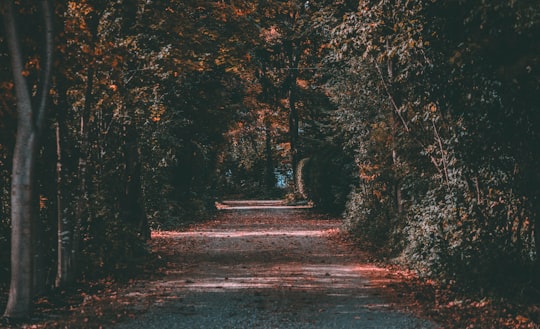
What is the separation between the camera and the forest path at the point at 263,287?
9.72 meters

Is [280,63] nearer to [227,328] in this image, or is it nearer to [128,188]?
[128,188]

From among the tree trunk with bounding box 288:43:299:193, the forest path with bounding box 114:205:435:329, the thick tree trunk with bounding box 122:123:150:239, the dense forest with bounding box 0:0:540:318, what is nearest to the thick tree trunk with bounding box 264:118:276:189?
the tree trunk with bounding box 288:43:299:193

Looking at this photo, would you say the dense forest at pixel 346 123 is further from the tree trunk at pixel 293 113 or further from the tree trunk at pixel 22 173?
the tree trunk at pixel 293 113

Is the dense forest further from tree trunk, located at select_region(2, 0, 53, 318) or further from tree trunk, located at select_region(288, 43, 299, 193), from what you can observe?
tree trunk, located at select_region(288, 43, 299, 193)

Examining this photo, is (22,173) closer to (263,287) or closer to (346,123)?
(263,287)

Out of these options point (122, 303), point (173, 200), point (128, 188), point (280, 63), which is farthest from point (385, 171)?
point (280, 63)

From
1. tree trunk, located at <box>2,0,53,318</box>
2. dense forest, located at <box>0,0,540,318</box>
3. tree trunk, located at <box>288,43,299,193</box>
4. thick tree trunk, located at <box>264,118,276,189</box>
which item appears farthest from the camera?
thick tree trunk, located at <box>264,118,276,189</box>

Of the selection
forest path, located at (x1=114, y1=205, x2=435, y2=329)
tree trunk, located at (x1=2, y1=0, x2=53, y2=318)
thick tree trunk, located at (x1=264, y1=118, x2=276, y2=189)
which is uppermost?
thick tree trunk, located at (x1=264, y1=118, x2=276, y2=189)

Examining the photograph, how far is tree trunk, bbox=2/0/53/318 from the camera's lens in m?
9.52

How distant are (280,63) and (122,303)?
3834 cm

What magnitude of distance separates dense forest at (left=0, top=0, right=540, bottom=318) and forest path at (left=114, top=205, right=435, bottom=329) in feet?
4.43

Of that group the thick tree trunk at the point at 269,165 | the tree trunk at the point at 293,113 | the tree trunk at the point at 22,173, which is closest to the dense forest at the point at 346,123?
the tree trunk at the point at 22,173

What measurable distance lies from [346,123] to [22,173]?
1417 cm

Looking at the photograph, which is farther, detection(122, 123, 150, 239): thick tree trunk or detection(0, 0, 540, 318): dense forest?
detection(122, 123, 150, 239): thick tree trunk
